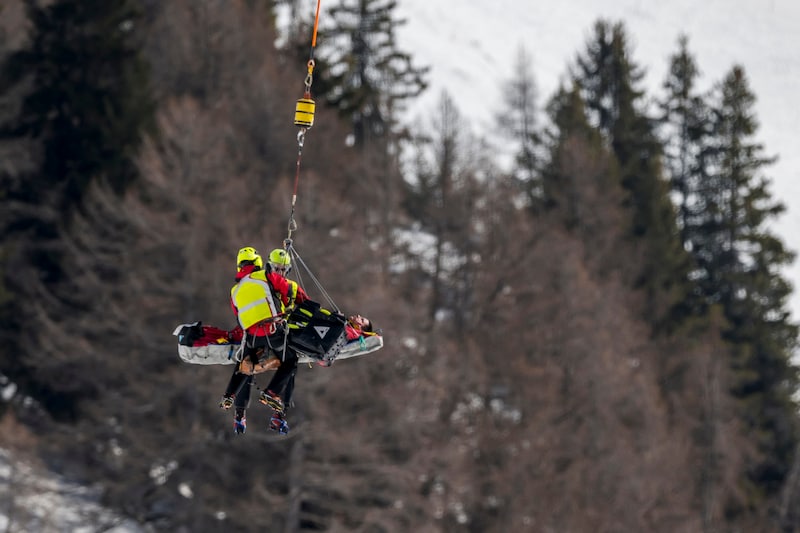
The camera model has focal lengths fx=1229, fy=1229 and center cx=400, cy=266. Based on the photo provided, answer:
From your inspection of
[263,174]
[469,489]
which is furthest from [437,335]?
[263,174]

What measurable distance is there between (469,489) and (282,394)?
20.9 metres

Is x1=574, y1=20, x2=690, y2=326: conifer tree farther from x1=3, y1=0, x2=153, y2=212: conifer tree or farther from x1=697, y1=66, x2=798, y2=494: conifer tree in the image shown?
x1=3, y1=0, x2=153, y2=212: conifer tree

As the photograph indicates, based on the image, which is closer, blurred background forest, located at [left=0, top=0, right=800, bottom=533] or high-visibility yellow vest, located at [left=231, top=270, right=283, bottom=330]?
high-visibility yellow vest, located at [left=231, top=270, right=283, bottom=330]

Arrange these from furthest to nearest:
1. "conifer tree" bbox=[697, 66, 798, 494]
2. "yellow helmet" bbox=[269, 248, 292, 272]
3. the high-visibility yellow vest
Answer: "conifer tree" bbox=[697, 66, 798, 494] → the high-visibility yellow vest → "yellow helmet" bbox=[269, 248, 292, 272]

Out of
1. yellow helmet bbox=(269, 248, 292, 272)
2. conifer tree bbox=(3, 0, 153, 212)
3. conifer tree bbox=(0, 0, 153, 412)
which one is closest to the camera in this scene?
yellow helmet bbox=(269, 248, 292, 272)

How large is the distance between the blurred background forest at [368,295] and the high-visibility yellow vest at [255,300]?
1449cm

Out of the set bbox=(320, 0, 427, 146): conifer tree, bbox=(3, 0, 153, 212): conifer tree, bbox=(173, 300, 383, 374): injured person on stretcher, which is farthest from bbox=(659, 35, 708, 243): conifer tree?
bbox=(173, 300, 383, 374): injured person on stretcher

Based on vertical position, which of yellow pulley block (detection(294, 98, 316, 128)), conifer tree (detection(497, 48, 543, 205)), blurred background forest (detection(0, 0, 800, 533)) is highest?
conifer tree (detection(497, 48, 543, 205))

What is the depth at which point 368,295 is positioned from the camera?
29266 mm

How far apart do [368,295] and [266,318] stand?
16910mm

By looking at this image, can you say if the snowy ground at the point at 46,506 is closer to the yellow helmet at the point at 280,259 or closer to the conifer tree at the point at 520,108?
the yellow helmet at the point at 280,259

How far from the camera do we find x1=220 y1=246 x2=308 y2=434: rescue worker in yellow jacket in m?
12.4

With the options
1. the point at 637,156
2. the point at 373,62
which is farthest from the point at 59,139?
the point at 637,156

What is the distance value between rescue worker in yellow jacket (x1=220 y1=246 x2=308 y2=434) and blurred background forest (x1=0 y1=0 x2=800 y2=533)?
1396cm
